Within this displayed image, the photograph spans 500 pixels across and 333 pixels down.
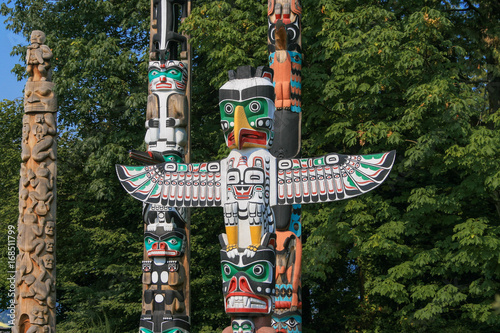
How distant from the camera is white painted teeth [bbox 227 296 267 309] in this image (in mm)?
7039

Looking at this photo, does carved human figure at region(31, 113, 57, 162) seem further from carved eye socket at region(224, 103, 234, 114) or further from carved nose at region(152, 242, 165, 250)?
carved eye socket at region(224, 103, 234, 114)

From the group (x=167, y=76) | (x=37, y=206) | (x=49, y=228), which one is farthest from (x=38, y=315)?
(x=167, y=76)

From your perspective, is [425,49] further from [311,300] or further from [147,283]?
[311,300]

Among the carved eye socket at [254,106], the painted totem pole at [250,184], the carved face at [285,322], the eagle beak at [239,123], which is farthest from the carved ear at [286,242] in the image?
the carved eye socket at [254,106]

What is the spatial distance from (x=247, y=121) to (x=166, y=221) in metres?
3.41

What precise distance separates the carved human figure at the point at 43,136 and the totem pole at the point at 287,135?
3.27m

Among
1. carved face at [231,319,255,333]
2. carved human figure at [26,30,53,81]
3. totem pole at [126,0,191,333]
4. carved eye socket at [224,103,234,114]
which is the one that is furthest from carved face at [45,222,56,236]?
carved face at [231,319,255,333]

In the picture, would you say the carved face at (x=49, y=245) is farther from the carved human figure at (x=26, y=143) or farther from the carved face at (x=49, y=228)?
the carved human figure at (x=26, y=143)

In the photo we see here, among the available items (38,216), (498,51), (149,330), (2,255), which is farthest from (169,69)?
(2,255)

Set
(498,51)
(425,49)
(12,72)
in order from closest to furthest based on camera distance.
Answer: (425,49) < (498,51) < (12,72)

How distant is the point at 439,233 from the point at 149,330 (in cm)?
740

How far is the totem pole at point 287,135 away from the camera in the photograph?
9.36m

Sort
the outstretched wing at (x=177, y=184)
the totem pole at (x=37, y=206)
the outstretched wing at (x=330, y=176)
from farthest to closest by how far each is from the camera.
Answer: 1. the totem pole at (x=37, y=206)
2. the outstretched wing at (x=177, y=184)
3. the outstretched wing at (x=330, y=176)

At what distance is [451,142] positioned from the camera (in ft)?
43.8
